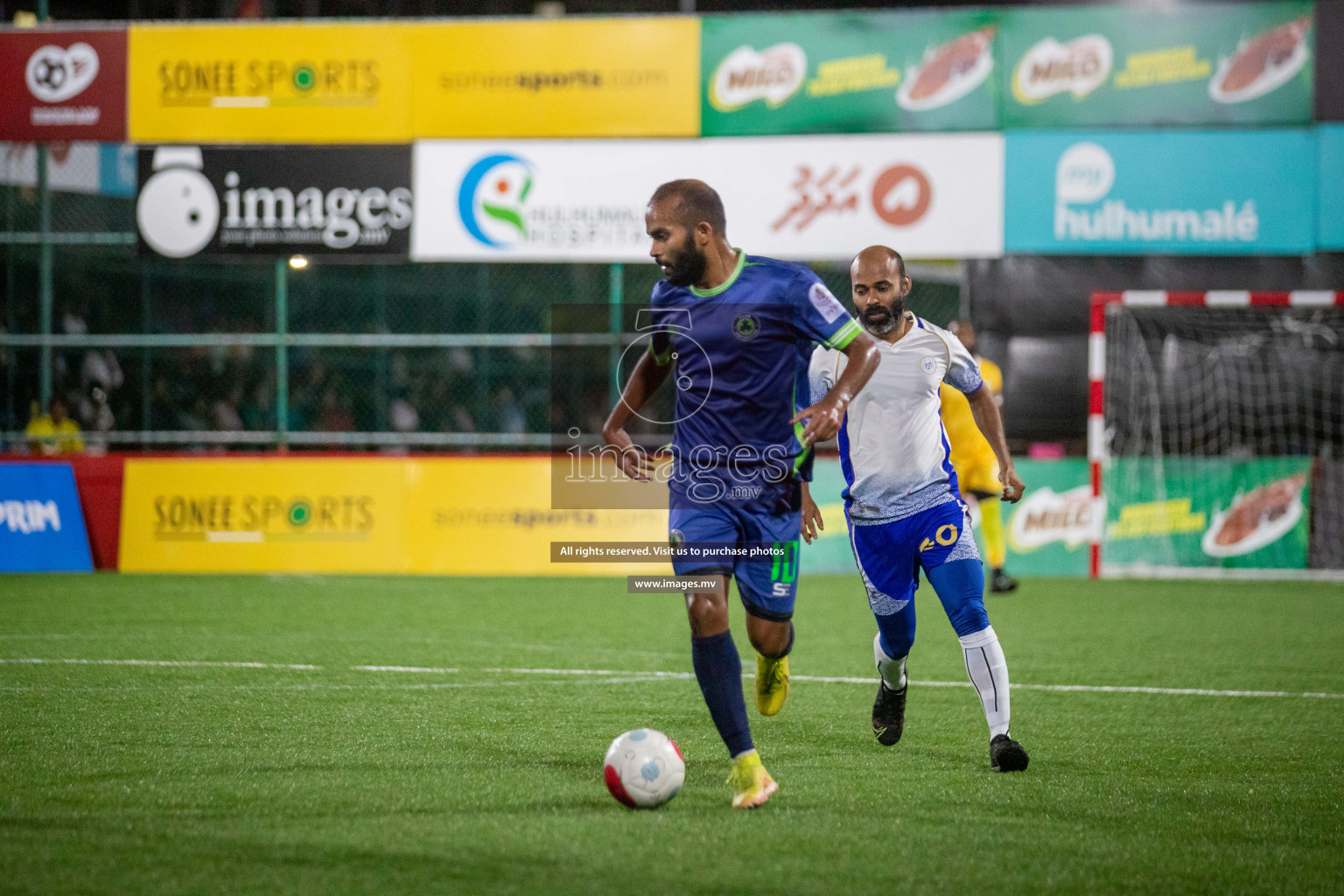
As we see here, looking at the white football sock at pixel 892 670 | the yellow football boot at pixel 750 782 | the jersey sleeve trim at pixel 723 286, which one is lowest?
the yellow football boot at pixel 750 782

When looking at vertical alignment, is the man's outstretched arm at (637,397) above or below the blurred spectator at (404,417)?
above

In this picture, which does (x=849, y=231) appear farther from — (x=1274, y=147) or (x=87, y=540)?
(x=87, y=540)

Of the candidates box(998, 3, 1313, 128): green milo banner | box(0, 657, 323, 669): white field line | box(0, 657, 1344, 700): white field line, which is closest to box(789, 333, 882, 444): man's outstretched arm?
box(0, 657, 1344, 700): white field line

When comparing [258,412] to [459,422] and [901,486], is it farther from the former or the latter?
[901,486]

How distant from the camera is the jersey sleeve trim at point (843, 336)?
516 cm

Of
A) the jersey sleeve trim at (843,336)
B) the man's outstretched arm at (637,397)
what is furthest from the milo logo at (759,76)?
the jersey sleeve trim at (843,336)

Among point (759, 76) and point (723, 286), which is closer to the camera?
point (723, 286)

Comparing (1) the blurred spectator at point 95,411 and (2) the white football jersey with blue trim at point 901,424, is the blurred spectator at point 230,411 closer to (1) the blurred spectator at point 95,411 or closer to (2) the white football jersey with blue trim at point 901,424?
(1) the blurred spectator at point 95,411

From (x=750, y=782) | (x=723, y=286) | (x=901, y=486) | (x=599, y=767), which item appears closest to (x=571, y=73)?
(x=901, y=486)

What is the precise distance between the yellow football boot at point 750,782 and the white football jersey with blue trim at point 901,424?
1.51m

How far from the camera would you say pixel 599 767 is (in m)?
5.65

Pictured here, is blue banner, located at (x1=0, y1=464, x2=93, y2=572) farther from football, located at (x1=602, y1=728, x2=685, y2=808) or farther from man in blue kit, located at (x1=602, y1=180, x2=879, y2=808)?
football, located at (x1=602, y1=728, x2=685, y2=808)

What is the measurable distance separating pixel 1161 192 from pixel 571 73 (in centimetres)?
633

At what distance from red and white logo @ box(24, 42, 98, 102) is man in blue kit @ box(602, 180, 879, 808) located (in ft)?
41.5
